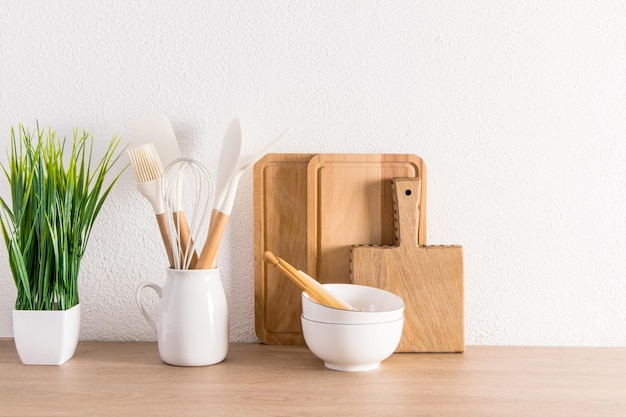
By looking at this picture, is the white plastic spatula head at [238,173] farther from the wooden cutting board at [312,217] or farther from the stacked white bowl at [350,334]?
Answer: the stacked white bowl at [350,334]

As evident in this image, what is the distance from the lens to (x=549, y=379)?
85 cm

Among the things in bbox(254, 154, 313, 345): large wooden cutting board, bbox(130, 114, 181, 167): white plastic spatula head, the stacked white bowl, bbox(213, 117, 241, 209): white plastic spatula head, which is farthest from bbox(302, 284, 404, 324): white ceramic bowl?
bbox(130, 114, 181, 167): white plastic spatula head

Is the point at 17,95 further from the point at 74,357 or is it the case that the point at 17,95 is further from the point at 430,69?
the point at 430,69

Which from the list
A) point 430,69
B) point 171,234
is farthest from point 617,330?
point 171,234

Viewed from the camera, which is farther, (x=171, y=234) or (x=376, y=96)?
(x=376, y=96)

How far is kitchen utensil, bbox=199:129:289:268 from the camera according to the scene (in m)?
0.91

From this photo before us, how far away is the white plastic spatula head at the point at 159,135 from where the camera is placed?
98 centimetres

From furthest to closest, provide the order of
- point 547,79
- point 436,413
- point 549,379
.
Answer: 1. point 547,79
2. point 549,379
3. point 436,413

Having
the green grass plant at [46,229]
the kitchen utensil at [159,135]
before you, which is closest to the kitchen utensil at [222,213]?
the kitchen utensil at [159,135]

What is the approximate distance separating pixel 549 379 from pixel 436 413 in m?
0.23

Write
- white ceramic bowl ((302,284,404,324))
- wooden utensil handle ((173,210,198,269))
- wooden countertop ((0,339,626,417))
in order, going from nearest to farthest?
wooden countertop ((0,339,626,417)), white ceramic bowl ((302,284,404,324)), wooden utensil handle ((173,210,198,269))

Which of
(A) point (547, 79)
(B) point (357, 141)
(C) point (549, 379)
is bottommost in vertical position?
(C) point (549, 379)

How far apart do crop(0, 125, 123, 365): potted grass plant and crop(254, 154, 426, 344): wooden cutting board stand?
0.95ft

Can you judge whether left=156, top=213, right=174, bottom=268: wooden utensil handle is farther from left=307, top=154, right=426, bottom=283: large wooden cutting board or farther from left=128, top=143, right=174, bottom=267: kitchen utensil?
left=307, top=154, right=426, bottom=283: large wooden cutting board
